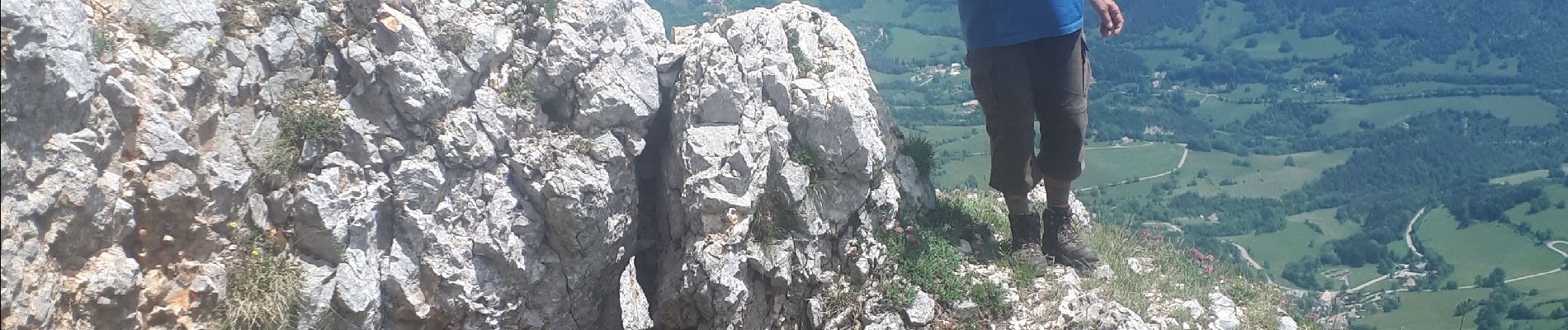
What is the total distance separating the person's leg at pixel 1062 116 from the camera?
23.7 ft

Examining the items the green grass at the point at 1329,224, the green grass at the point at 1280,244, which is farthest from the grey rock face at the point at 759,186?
the green grass at the point at 1329,224

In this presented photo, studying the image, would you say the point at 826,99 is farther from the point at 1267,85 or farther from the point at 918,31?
the point at 1267,85

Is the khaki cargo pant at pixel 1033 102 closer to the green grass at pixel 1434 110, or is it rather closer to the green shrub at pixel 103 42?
the green shrub at pixel 103 42

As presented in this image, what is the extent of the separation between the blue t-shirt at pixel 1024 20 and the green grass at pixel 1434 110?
62.0 metres

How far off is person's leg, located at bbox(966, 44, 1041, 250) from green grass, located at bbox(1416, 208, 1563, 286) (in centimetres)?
3436

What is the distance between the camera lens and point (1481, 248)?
40.7 m

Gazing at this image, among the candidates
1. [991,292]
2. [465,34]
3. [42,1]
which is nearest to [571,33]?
[465,34]

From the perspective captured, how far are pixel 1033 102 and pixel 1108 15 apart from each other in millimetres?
852

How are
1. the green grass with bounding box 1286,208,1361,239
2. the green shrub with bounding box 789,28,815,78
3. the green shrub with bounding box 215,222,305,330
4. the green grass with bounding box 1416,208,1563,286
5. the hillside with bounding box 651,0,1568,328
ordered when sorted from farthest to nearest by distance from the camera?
the green grass with bounding box 1286,208,1361,239, the green grass with bounding box 1416,208,1563,286, the hillside with bounding box 651,0,1568,328, the green shrub with bounding box 789,28,815,78, the green shrub with bounding box 215,222,305,330

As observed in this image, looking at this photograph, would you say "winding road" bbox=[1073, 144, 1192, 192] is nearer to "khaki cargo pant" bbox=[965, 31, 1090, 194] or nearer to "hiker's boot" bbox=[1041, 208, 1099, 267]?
"hiker's boot" bbox=[1041, 208, 1099, 267]

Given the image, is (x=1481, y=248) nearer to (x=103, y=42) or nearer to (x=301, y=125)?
(x=301, y=125)

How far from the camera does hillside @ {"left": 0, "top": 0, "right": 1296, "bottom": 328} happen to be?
18.0 feet

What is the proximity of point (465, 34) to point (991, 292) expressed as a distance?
452cm

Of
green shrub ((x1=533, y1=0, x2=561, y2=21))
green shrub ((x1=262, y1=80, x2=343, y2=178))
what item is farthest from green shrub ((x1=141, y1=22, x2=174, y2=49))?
green shrub ((x1=533, y1=0, x2=561, y2=21))
